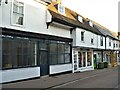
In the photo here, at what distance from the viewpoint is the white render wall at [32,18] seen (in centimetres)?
1494

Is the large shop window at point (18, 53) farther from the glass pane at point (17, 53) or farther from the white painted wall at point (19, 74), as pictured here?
the white painted wall at point (19, 74)

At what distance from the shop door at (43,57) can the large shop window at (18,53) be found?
3.22 feet

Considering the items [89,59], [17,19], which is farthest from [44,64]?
[89,59]

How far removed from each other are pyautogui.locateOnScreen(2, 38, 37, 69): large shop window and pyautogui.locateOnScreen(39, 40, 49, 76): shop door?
3.22 ft

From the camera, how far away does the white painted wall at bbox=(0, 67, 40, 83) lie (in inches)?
568

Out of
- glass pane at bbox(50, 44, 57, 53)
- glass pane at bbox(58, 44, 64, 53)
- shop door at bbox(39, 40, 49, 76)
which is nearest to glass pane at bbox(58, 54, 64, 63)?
glass pane at bbox(58, 44, 64, 53)

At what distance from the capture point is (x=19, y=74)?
51.6ft

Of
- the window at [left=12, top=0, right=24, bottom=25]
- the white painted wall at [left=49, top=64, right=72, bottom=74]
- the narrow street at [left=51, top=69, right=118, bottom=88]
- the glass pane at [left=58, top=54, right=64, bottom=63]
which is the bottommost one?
the narrow street at [left=51, top=69, right=118, bottom=88]

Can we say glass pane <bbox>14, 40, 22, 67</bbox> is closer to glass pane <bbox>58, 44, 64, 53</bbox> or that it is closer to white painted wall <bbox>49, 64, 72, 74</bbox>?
white painted wall <bbox>49, 64, 72, 74</bbox>

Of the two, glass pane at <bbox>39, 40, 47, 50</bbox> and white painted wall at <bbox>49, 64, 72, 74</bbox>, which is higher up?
glass pane at <bbox>39, 40, 47, 50</bbox>

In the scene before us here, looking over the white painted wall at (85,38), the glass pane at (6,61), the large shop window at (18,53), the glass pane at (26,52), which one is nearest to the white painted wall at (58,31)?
the white painted wall at (85,38)

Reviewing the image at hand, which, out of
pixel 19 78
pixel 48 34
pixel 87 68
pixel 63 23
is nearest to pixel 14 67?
pixel 19 78

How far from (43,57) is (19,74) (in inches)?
157

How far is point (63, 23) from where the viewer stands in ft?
71.6
